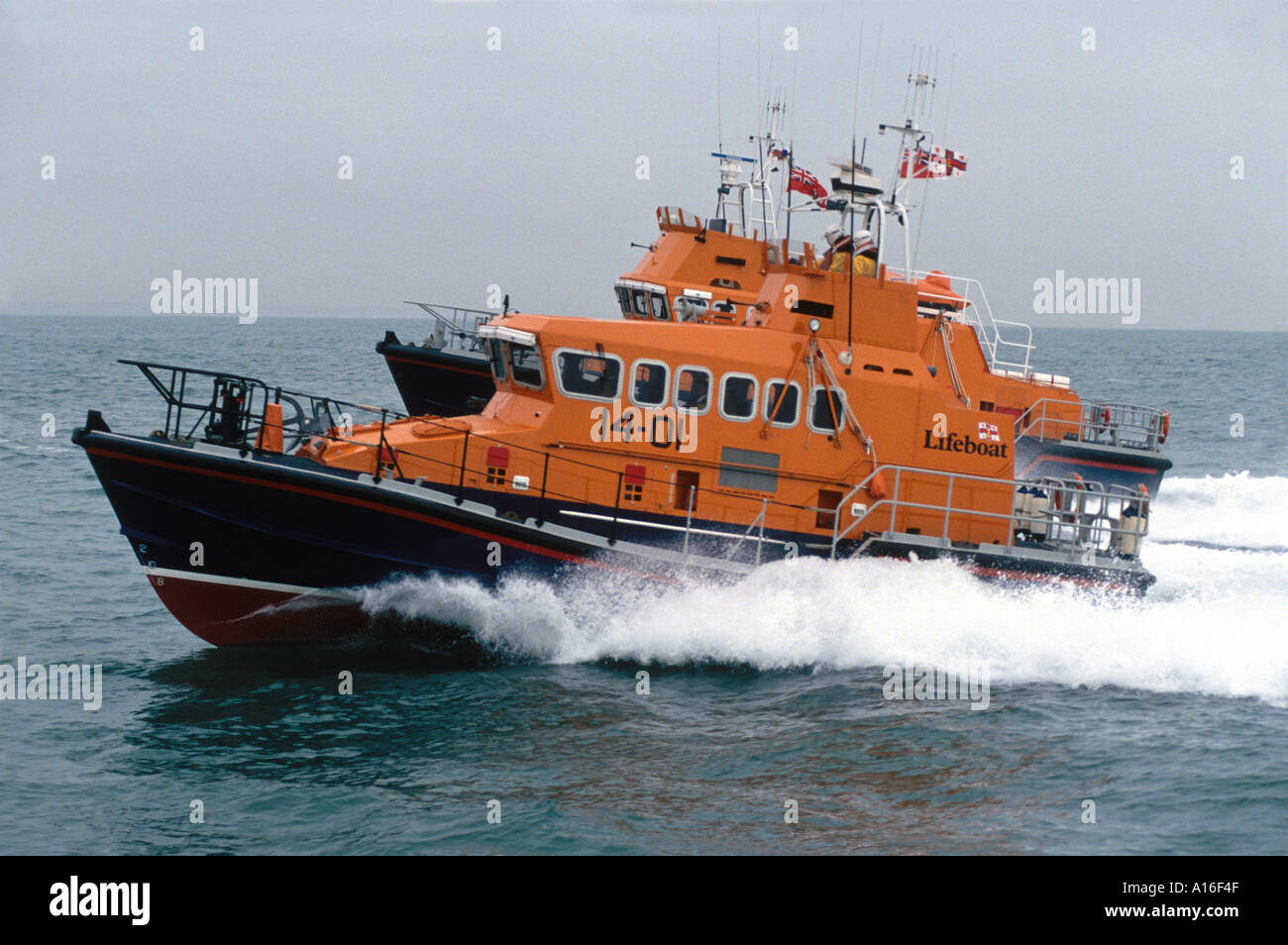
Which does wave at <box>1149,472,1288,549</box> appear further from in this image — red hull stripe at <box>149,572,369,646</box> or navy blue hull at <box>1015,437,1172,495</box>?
red hull stripe at <box>149,572,369,646</box>

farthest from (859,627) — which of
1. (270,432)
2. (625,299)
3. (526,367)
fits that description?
Answer: (625,299)

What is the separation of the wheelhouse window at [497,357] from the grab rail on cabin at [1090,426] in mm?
10969

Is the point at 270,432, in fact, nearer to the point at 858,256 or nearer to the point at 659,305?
the point at 858,256

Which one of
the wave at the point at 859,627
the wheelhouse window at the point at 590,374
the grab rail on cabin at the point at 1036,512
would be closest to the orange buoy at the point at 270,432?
the wave at the point at 859,627

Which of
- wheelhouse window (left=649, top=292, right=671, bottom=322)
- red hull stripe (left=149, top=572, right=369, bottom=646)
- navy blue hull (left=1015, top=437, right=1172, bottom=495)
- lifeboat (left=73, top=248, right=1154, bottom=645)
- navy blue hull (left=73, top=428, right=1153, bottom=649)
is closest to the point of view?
navy blue hull (left=73, top=428, right=1153, bottom=649)

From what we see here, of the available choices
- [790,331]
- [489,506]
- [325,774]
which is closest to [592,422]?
[489,506]

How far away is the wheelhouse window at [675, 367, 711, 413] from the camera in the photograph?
11508 millimetres

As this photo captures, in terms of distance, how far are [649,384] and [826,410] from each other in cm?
181

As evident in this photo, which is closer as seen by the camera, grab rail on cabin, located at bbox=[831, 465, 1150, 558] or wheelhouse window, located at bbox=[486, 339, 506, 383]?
grab rail on cabin, located at bbox=[831, 465, 1150, 558]

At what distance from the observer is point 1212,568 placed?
18.2 meters

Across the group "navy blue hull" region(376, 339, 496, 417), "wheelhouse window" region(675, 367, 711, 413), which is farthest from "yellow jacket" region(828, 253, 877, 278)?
"navy blue hull" region(376, 339, 496, 417)

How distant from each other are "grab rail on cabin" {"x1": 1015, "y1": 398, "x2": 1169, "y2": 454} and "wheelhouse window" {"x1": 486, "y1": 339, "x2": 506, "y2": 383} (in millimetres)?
10969

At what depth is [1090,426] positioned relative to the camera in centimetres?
2039
